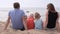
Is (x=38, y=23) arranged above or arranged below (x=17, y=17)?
below

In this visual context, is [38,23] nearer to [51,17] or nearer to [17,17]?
[51,17]

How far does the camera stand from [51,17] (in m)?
6.14

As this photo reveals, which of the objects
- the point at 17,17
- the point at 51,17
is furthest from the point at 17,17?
the point at 51,17

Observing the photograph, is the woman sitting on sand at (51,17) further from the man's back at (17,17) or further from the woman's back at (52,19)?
the man's back at (17,17)

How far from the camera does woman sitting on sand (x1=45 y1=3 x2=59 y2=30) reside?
606 centimetres

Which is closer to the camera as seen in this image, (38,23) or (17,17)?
(17,17)

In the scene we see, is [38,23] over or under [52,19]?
under

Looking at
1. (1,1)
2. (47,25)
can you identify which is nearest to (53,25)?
(47,25)

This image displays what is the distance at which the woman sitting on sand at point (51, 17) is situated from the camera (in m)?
6.06

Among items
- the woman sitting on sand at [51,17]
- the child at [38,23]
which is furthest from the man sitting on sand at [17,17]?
the woman sitting on sand at [51,17]

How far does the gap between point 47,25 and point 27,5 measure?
13072mm

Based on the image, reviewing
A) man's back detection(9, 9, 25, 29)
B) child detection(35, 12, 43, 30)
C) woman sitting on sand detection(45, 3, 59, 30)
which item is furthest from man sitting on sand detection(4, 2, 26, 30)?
woman sitting on sand detection(45, 3, 59, 30)

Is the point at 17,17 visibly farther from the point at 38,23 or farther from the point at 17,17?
the point at 38,23

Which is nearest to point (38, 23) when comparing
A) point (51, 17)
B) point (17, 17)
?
point (51, 17)
